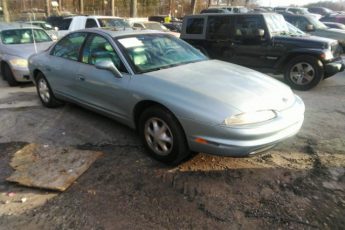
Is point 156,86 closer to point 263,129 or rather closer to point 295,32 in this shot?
point 263,129

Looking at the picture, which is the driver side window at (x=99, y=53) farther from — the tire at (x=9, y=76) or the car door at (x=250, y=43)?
the car door at (x=250, y=43)

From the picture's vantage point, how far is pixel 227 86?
368 centimetres

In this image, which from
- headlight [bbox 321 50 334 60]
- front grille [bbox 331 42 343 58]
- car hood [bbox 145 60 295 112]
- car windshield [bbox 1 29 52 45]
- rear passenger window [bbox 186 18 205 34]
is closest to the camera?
car hood [bbox 145 60 295 112]

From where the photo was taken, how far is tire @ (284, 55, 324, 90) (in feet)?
23.9

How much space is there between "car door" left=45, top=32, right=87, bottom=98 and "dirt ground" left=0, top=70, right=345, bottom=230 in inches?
31.9

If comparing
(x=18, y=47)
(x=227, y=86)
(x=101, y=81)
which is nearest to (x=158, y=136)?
(x=227, y=86)

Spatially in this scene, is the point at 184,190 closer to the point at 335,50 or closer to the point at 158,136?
the point at 158,136

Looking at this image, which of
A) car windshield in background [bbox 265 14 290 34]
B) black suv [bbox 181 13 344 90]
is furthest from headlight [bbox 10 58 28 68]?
car windshield in background [bbox 265 14 290 34]

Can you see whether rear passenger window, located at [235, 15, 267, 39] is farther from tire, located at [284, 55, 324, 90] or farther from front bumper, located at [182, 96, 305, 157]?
front bumper, located at [182, 96, 305, 157]

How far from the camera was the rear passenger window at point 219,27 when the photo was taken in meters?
8.25

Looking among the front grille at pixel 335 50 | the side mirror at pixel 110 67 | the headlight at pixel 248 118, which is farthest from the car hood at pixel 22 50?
the front grille at pixel 335 50

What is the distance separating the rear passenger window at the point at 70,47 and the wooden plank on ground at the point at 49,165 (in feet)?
5.04

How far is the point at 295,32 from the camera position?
821 cm

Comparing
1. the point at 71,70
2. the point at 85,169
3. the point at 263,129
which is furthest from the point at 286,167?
the point at 71,70
